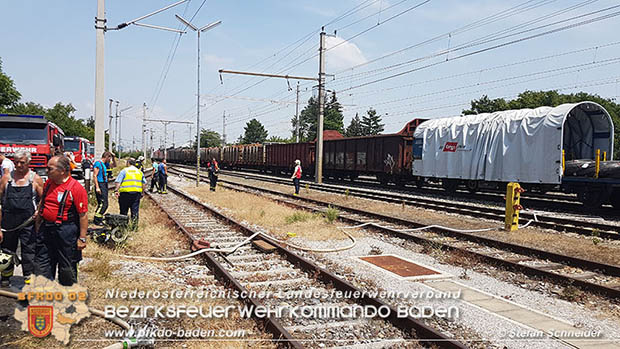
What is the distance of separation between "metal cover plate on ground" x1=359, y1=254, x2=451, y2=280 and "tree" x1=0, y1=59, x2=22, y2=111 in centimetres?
5714

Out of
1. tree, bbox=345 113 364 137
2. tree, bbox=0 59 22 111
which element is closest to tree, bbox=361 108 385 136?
tree, bbox=345 113 364 137

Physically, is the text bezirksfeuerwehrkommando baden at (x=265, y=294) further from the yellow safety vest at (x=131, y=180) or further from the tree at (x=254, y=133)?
the tree at (x=254, y=133)

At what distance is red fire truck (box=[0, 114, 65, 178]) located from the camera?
53.3ft

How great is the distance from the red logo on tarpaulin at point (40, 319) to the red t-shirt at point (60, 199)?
2.95ft

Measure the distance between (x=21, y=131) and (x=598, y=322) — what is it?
61.3ft

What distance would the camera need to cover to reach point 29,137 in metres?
16.8

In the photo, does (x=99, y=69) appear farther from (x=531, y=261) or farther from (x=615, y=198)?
(x=615, y=198)

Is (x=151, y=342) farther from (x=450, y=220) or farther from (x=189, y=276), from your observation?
(x=450, y=220)

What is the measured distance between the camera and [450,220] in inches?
493

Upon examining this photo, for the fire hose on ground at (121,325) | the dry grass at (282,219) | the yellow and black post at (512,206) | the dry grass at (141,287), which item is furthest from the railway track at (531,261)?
the fire hose on ground at (121,325)

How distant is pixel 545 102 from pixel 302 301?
73.6 meters

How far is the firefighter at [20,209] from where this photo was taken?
5.38 metres

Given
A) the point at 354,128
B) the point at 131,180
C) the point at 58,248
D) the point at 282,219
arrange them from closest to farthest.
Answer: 1. the point at 58,248
2. the point at 131,180
3. the point at 282,219
4. the point at 354,128

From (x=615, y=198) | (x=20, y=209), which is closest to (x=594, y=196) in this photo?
(x=615, y=198)
